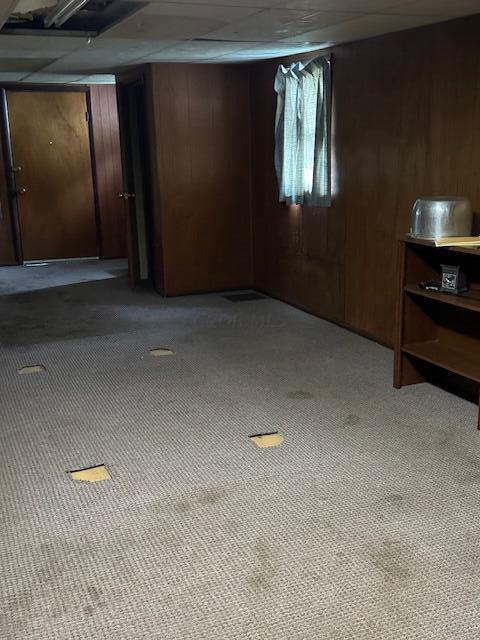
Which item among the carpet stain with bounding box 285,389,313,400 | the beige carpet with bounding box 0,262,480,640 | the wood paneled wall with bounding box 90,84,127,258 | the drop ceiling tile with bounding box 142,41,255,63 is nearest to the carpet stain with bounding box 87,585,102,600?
the beige carpet with bounding box 0,262,480,640

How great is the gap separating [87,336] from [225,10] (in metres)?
2.73

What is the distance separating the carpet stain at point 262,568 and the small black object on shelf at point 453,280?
74.4 inches

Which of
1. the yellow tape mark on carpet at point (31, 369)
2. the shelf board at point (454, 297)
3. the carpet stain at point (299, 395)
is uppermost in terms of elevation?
Result: the shelf board at point (454, 297)

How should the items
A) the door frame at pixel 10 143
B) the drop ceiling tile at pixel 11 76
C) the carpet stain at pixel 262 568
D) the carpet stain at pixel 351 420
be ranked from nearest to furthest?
the carpet stain at pixel 262 568
the carpet stain at pixel 351 420
the drop ceiling tile at pixel 11 76
the door frame at pixel 10 143

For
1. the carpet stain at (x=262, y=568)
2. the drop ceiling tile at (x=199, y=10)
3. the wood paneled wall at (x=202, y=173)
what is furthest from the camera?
the wood paneled wall at (x=202, y=173)

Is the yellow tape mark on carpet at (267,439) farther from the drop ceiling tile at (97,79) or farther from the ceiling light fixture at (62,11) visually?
the drop ceiling tile at (97,79)

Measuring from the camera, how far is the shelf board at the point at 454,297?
3.45 metres

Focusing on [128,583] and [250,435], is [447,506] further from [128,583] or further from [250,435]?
[128,583]

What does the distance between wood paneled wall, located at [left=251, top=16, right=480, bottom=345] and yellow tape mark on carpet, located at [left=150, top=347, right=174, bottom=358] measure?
148cm

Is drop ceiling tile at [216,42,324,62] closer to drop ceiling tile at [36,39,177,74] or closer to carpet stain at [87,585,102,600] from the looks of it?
drop ceiling tile at [36,39,177,74]

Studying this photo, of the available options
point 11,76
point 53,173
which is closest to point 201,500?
point 11,76

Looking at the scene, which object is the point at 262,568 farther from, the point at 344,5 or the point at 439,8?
the point at 439,8

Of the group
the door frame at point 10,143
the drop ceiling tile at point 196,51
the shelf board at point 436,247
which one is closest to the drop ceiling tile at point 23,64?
the drop ceiling tile at point 196,51

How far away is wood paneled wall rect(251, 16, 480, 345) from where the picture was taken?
390cm
